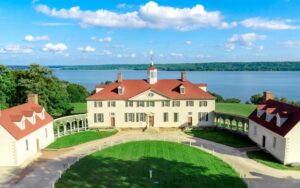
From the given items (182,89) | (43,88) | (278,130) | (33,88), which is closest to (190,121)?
(182,89)

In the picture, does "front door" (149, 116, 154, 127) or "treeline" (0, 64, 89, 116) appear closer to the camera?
"treeline" (0, 64, 89, 116)

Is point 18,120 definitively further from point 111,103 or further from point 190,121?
point 190,121

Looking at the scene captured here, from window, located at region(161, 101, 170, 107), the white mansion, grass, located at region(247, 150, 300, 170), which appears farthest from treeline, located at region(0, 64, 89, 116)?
grass, located at region(247, 150, 300, 170)

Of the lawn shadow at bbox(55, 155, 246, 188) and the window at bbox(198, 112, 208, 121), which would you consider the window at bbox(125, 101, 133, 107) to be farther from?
the lawn shadow at bbox(55, 155, 246, 188)

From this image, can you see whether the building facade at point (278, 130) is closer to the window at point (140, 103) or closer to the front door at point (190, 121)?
the front door at point (190, 121)

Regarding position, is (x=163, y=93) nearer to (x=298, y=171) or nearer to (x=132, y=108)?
(x=132, y=108)

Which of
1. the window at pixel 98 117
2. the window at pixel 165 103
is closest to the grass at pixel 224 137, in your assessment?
the window at pixel 165 103

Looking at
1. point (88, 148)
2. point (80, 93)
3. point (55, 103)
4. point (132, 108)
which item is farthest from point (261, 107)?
point (80, 93)
